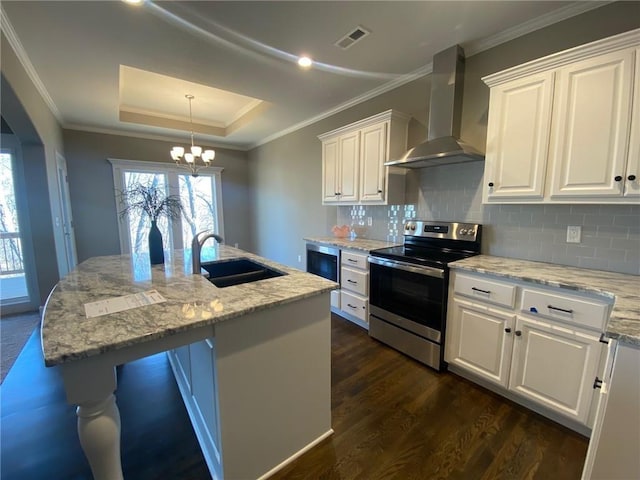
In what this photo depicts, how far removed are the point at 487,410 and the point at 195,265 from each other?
219 cm

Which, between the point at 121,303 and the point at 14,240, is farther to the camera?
the point at 14,240

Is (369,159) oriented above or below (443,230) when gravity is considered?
above

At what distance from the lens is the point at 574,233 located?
201 centimetres

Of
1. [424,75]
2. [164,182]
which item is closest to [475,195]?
[424,75]

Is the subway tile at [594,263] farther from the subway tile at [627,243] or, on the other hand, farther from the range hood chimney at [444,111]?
the range hood chimney at [444,111]

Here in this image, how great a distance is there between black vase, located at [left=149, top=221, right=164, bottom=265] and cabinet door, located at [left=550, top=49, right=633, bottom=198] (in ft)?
9.25

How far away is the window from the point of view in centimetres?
501

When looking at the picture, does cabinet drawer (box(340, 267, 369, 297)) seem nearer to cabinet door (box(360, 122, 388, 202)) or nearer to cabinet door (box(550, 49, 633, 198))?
cabinet door (box(360, 122, 388, 202))

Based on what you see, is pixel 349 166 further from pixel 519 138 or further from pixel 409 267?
pixel 519 138

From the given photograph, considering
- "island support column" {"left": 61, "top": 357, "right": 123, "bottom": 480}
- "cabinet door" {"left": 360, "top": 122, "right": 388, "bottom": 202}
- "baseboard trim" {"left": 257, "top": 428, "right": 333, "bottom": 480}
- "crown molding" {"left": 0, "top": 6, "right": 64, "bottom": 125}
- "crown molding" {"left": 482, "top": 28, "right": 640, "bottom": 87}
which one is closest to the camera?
"island support column" {"left": 61, "top": 357, "right": 123, "bottom": 480}

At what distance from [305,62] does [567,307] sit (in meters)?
2.74

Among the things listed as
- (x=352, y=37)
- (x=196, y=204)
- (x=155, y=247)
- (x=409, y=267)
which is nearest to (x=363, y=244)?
(x=409, y=267)

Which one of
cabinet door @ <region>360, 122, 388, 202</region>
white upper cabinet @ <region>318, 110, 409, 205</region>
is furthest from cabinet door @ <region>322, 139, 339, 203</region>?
cabinet door @ <region>360, 122, 388, 202</region>

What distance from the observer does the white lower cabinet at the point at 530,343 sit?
1.59 metres
